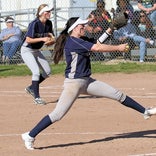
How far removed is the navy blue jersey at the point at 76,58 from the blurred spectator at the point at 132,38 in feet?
33.0

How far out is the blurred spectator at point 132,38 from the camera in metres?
18.6

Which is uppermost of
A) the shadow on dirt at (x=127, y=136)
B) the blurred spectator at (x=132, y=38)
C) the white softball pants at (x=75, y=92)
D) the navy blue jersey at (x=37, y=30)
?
the white softball pants at (x=75, y=92)

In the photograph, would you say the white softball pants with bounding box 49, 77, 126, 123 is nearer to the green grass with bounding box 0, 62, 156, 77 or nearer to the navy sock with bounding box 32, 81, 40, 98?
the navy sock with bounding box 32, 81, 40, 98

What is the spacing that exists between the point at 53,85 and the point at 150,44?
4400 millimetres

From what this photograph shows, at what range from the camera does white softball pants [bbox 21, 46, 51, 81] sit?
1282 centimetres

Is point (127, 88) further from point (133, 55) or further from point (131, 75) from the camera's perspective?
point (133, 55)

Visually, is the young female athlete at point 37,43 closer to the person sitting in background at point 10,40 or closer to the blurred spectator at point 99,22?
the blurred spectator at point 99,22

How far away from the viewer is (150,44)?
1891 cm

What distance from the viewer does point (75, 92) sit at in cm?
855

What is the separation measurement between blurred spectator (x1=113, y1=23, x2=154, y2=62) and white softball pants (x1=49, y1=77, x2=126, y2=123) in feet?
32.2

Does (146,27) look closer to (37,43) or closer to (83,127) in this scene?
(37,43)

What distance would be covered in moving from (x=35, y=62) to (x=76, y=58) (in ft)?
14.5

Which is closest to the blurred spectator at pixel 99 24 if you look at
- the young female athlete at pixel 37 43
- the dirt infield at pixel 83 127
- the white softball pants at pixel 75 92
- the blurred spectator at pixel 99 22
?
the blurred spectator at pixel 99 22

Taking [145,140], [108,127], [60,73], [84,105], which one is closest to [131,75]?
[60,73]
